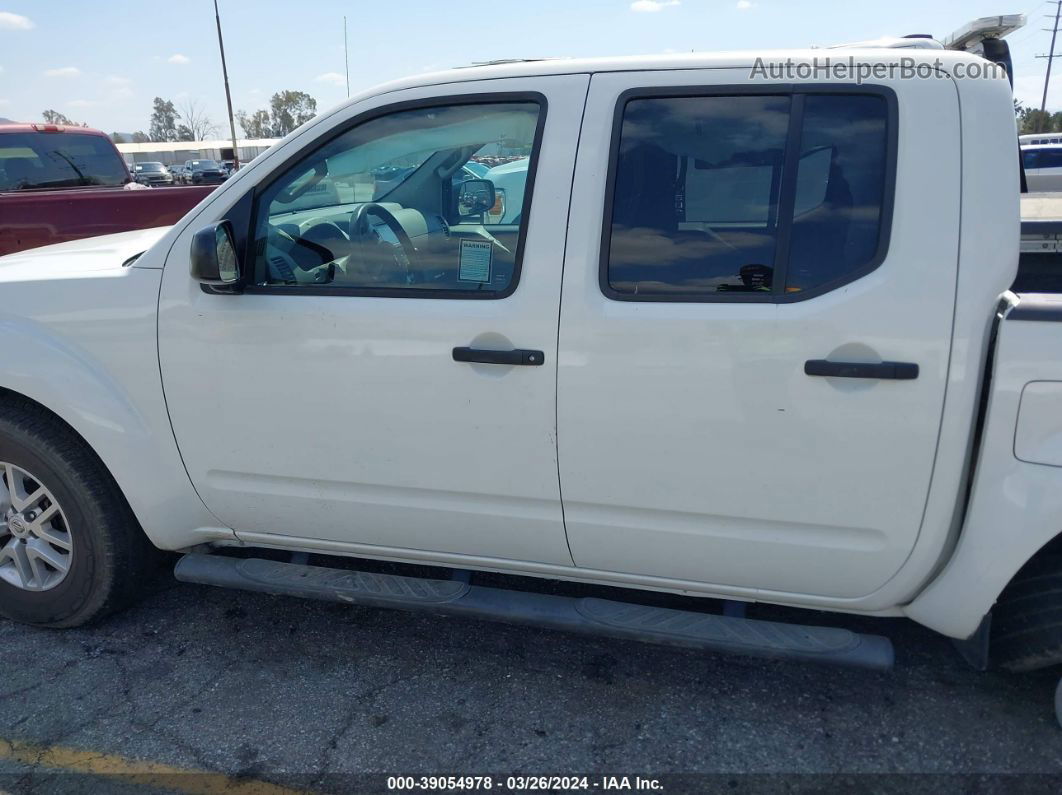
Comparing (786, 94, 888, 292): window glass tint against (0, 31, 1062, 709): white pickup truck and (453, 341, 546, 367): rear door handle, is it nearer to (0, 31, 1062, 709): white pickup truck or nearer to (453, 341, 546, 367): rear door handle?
(0, 31, 1062, 709): white pickup truck

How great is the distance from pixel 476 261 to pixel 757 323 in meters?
0.87

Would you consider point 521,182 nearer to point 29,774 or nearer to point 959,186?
point 959,186

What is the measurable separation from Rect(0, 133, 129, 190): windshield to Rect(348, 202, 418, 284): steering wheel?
650 cm

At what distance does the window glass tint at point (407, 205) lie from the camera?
8.50 feet

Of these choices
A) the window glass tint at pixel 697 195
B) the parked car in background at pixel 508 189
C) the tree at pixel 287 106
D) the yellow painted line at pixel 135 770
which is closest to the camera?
the window glass tint at pixel 697 195

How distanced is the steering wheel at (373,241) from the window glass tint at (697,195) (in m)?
0.68

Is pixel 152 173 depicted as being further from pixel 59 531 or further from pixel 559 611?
pixel 559 611

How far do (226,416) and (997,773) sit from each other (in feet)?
8.46

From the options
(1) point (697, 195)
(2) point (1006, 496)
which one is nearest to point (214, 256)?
(1) point (697, 195)

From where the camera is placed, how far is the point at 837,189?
229 cm

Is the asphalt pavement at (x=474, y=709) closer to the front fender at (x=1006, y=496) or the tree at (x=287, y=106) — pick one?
the front fender at (x=1006, y=496)

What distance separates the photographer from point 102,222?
608cm

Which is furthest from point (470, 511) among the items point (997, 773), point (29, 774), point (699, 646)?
point (997, 773)

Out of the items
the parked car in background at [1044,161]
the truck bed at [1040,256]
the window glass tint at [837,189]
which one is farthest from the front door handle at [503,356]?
the parked car in background at [1044,161]
